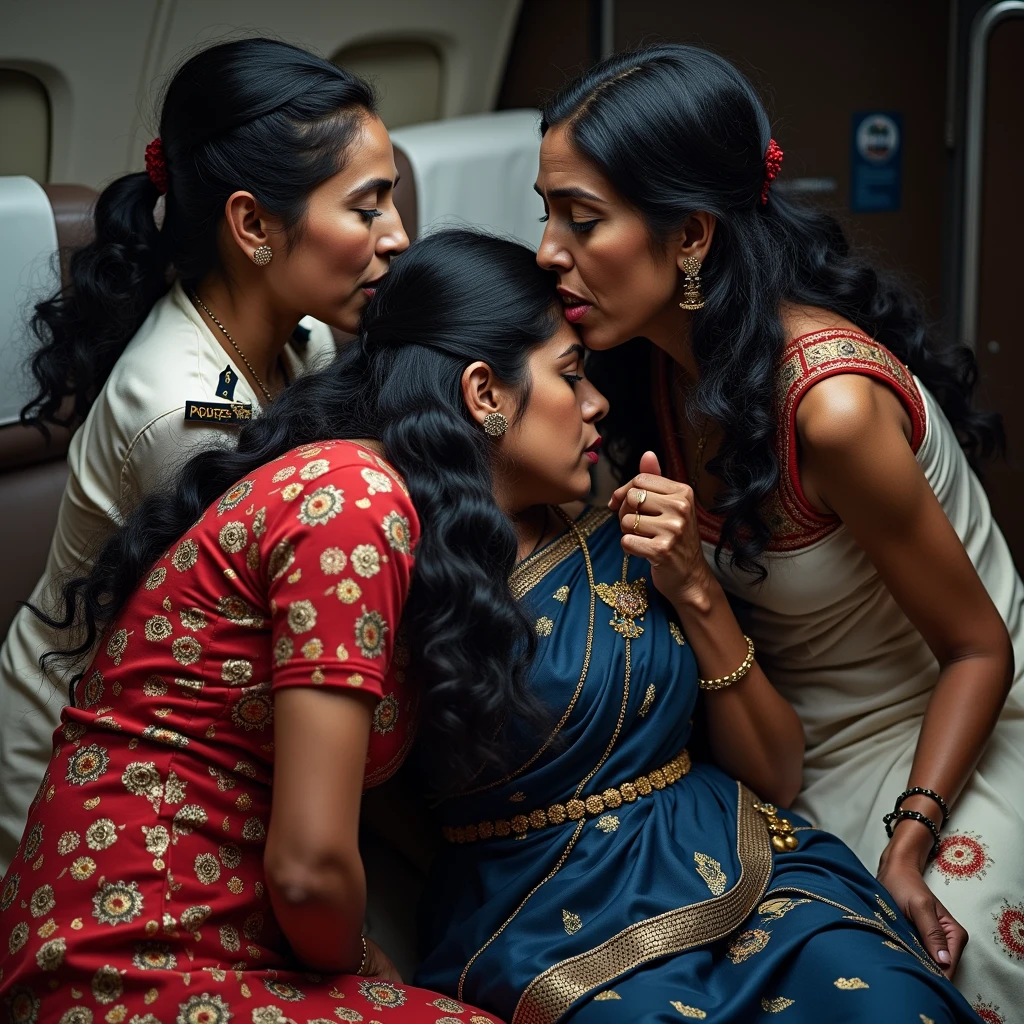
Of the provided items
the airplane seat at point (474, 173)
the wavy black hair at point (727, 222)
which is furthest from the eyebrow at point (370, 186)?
the airplane seat at point (474, 173)

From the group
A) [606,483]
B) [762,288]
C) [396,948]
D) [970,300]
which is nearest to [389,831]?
[396,948]

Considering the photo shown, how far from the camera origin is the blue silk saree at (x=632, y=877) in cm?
140

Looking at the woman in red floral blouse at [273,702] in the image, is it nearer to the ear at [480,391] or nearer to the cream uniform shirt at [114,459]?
the ear at [480,391]

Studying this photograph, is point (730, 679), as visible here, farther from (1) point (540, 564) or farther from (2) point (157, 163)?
(2) point (157, 163)

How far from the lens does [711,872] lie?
60.4 inches

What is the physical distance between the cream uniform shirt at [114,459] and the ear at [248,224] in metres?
0.16

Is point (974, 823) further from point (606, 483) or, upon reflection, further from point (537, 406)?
point (606, 483)

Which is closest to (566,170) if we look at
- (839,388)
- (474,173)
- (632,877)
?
(839,388)

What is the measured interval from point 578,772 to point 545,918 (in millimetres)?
185

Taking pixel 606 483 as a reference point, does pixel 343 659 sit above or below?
above

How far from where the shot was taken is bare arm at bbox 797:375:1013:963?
5.42 feet

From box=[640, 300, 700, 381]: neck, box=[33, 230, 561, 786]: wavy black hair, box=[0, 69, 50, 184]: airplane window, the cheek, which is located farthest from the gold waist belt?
box=[0, 69, 50, 184]: airplane window

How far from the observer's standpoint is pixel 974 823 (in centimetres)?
177

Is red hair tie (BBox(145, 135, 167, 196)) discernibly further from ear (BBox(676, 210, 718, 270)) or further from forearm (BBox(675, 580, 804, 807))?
forearm (BBox(675, 580, 804, 807))
